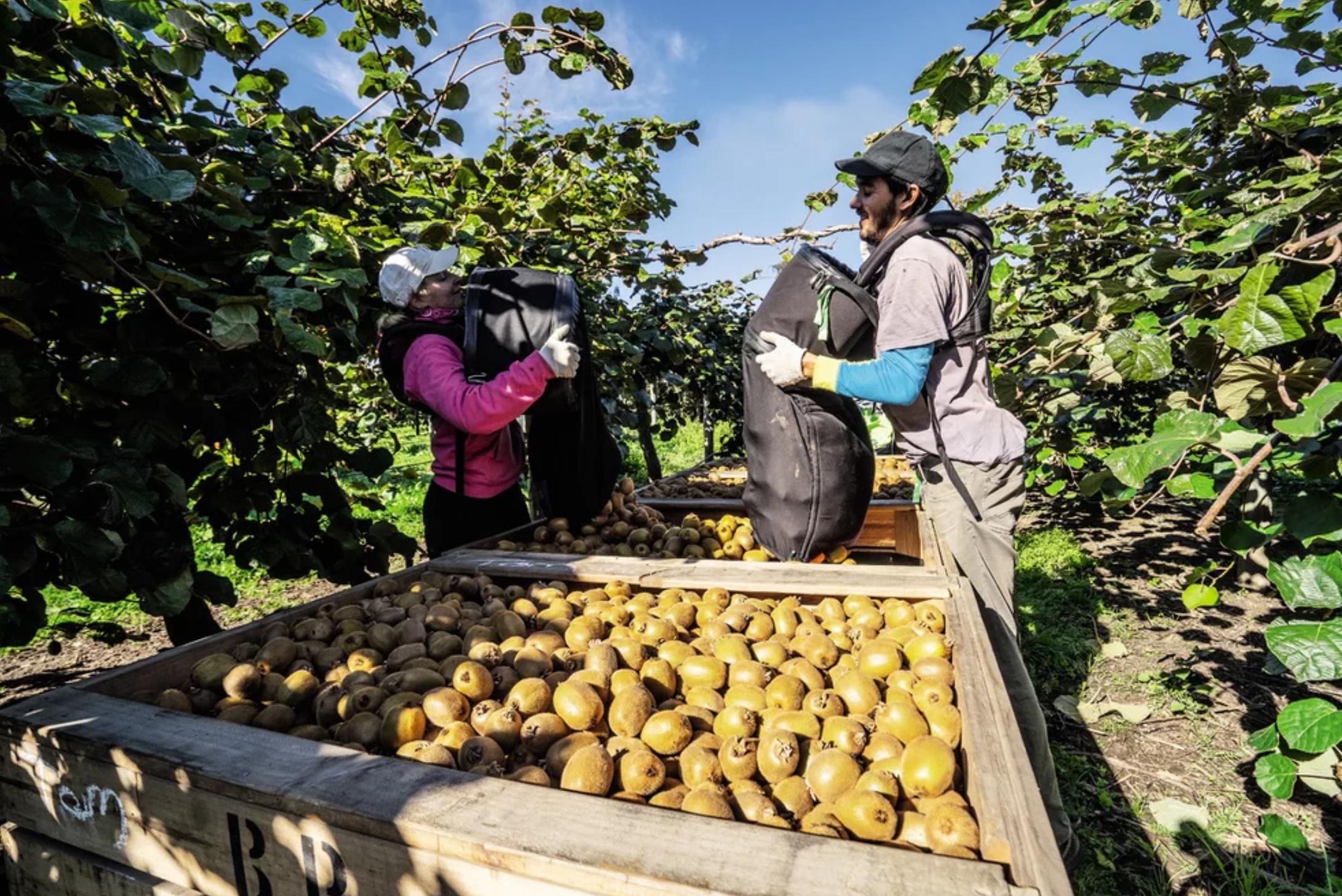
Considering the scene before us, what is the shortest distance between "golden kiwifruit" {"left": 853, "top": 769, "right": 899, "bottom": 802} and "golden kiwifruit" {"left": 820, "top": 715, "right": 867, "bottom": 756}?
12cm

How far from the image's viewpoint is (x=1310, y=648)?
1254 mm

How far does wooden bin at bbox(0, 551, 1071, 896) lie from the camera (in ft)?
2.80

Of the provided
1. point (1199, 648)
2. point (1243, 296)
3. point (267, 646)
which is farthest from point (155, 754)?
point (1199, 648)

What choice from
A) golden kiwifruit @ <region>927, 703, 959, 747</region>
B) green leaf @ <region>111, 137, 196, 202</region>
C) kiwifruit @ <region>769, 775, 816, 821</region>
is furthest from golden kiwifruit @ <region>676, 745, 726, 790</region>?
green leaf @ <region>111, 137, 196, 202</region>

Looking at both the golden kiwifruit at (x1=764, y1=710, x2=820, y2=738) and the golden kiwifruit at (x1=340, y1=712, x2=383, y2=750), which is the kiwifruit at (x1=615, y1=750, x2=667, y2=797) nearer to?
the golden kiwifruit at (x1=764, y1=710, x2=820, y2=738)

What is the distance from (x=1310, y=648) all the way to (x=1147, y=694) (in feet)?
9.56

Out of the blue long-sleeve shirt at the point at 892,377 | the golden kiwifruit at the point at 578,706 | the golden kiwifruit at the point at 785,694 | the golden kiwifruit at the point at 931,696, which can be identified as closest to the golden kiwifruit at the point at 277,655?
the golden kiwifruit at the point at 578,706

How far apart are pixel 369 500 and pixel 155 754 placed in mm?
1822

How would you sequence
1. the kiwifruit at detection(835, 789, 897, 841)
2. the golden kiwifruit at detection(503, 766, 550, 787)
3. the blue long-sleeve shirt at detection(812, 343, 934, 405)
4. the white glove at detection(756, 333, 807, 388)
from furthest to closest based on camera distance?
the white glove at detection(756, 333, 807, 388) → the blue long-sleeve shirt at detection(812, 343, 934, 405) → the golden kiwifruit at detection(503, 766, 550, 787) → the kiwifruit at detection(835, 789, 897, 841)

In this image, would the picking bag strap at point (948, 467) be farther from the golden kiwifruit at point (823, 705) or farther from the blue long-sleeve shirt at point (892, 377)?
the golden kiwifruit at point (823, 705)

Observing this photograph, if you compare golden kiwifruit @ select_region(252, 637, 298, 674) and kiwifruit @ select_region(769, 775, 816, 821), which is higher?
golden kiwifruit @ select_region(252, 637, 298, 674)

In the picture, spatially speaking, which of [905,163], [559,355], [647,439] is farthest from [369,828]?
[647,439]

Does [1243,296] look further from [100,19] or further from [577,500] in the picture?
[100,19]

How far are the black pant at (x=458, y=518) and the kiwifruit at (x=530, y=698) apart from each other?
5.39 ft
